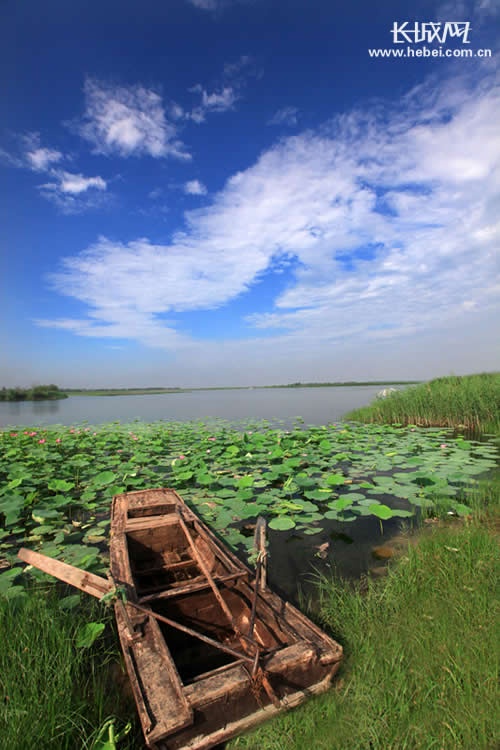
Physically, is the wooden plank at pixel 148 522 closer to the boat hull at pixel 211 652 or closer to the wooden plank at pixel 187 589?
the boat hull at pixel 211 652

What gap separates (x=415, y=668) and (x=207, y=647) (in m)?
A: 1.16

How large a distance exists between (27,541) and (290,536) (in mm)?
2670

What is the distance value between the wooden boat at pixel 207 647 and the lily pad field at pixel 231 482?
27.7 inches

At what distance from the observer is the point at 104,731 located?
1.45 m

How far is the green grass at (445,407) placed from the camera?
30.7ft

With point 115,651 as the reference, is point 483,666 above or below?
above

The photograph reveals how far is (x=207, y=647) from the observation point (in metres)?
2.06

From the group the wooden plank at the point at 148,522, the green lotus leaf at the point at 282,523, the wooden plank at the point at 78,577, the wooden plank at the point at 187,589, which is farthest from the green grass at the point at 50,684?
the green lotus leaf at the point at 282,523

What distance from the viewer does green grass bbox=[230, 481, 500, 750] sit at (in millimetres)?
1373

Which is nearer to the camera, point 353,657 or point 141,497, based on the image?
point 353,657

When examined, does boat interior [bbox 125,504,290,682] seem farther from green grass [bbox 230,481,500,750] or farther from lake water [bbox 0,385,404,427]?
lake water [bbox 0,385,404,427]

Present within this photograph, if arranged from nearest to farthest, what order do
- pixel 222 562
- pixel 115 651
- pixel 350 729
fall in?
pixel 350 729
pixel 115 651
pixel 222 562

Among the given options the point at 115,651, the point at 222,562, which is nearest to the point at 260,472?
the point at 222,562

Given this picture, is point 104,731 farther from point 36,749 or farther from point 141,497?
point 141,497
